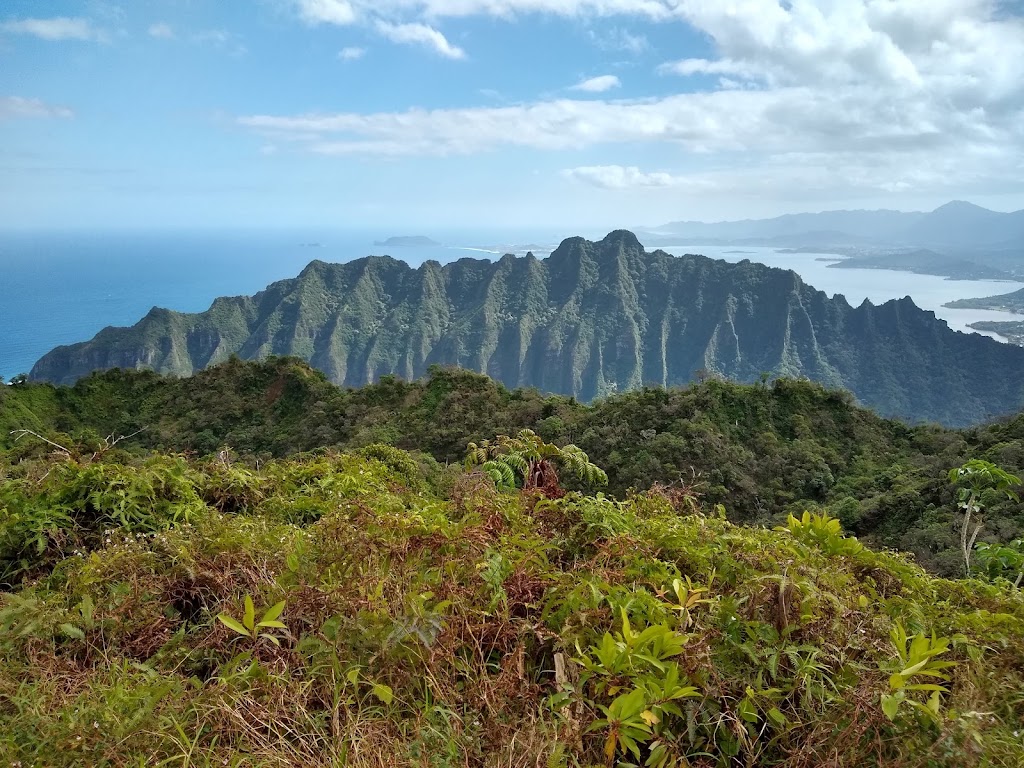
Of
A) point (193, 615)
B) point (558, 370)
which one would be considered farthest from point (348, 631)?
point (558, 370)

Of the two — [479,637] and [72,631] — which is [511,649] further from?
[72,631]

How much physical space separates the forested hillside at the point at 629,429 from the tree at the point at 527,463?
34.7 feet

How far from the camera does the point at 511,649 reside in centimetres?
194

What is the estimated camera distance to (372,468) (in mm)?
5781

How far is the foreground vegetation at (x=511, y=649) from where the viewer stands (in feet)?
5.12

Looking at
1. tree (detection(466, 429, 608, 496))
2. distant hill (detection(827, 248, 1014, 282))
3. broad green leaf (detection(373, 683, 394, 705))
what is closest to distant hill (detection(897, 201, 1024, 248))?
distant hill (detection(827, 248, 1014, 282))

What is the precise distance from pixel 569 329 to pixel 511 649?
94.7m

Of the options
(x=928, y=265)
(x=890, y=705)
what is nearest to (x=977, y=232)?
(x=928, y=265)

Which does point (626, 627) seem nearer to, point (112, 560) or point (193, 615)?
point (193, 615)

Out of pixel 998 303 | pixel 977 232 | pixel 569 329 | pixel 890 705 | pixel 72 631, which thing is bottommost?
pixel 569 329

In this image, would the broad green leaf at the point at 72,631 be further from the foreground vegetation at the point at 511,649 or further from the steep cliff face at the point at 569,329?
the steep cliff face at the point at 569,329

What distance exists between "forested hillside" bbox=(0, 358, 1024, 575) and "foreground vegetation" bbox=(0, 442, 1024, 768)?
12.4 metres

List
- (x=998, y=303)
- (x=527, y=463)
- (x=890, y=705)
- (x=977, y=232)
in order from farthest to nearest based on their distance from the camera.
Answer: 1. (x=977, y=232)
2. (x=998, y=303)
3. (x=527, y=463)
4. (x=890, y=705)

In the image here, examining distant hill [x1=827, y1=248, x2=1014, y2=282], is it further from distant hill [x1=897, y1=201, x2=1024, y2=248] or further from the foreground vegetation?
the foreground vegetation
